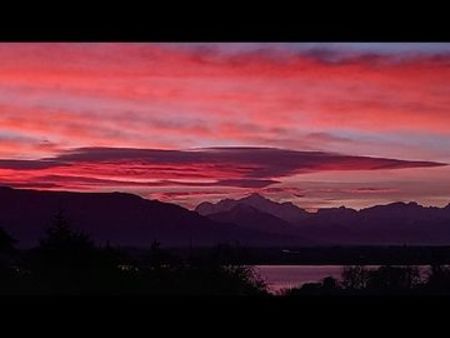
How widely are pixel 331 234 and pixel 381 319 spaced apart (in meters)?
1.25

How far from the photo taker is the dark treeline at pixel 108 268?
12.6 ft

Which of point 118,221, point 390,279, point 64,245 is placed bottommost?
point 390,279

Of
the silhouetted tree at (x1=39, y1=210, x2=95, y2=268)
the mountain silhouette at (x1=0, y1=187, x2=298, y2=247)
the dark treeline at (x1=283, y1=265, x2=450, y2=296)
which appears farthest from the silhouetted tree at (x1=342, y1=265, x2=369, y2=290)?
the silhouetted tree at (x1=39, y1=210, x2=95, y2=268)

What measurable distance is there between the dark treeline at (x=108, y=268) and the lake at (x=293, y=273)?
61 millimetres

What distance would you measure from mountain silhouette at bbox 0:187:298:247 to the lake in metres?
0.14

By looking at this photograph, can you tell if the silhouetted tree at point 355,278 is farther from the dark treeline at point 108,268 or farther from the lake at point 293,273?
the dark treeline at point 108,268

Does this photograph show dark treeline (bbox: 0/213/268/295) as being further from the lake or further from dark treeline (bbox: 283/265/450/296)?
dark treeline (bbox: 283/265/450/296)

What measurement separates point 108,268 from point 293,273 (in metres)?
0.89

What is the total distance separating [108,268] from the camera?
404 centimetres

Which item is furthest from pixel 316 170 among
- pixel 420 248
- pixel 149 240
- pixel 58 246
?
pixel 58 246

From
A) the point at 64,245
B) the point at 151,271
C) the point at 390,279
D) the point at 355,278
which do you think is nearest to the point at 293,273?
the point at 355,278

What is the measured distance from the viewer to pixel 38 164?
4434 mm

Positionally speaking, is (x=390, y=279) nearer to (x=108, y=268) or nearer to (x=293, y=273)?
(x=293, y=273)

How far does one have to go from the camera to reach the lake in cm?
Answer: 362
